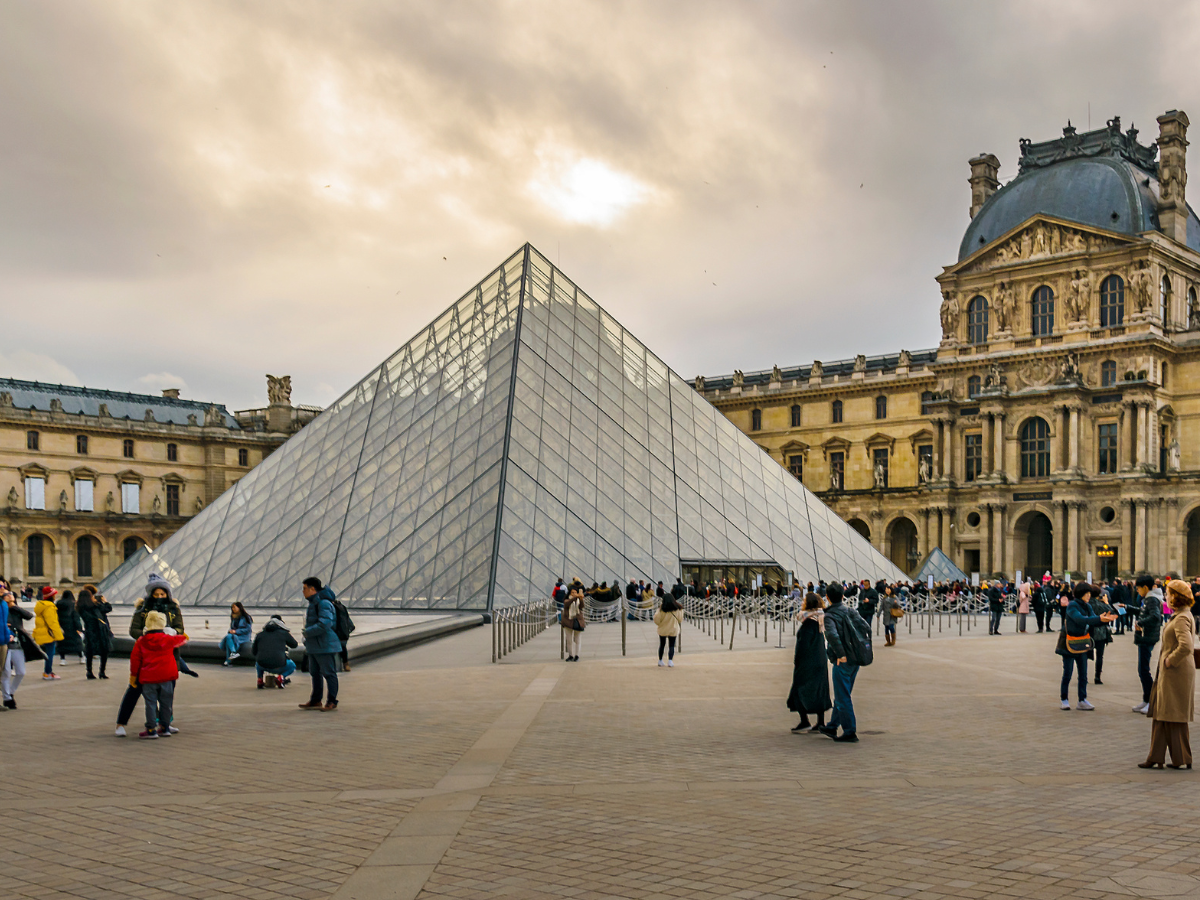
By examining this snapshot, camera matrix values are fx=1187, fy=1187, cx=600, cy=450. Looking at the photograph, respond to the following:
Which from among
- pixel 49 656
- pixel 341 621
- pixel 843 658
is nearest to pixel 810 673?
pixel 843 658

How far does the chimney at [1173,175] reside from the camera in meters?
56.6

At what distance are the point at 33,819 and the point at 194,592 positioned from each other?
26.5m

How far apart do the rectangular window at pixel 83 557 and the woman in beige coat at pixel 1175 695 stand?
Answer: 71.9m

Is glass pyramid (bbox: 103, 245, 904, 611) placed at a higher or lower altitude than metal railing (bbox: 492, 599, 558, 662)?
higher

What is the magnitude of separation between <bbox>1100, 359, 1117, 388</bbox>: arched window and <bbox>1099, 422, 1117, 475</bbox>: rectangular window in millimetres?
1924

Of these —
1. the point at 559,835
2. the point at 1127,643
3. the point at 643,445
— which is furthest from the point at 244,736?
the point at 643,445

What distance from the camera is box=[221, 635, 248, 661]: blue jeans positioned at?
1734 cm

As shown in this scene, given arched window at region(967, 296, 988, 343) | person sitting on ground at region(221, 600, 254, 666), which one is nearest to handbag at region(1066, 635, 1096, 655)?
person sitting on ground at region(221, 600, 254, 666)

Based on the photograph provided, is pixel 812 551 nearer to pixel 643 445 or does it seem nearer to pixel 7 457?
pixel 643 445

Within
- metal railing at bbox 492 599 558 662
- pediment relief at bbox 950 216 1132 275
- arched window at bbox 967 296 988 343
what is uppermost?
pediment relief at bbox 950 216 1132 275

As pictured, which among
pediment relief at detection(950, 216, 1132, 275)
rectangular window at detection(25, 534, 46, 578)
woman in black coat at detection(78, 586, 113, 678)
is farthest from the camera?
rectangular window at detection(25, 534, 46, 578)

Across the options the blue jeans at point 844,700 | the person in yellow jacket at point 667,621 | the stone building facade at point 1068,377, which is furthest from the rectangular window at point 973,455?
the blue jeans at point 844,700

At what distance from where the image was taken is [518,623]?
73.5ft

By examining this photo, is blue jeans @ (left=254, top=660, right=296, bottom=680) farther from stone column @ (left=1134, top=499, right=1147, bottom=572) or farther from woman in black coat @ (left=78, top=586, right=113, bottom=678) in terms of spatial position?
stone column @ (left=1134, top=499, right=1147, bottom=572)
